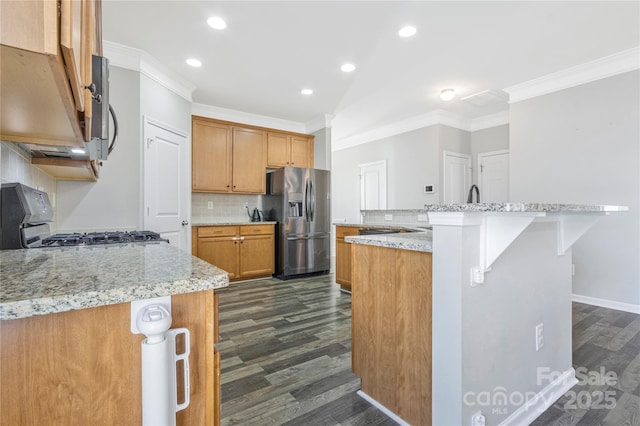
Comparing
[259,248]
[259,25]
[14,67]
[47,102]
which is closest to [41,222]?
[47,102]

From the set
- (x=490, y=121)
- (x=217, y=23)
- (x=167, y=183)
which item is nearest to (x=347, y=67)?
(x=217, y=23)

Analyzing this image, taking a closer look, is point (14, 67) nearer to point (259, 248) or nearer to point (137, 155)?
point (137, 155)

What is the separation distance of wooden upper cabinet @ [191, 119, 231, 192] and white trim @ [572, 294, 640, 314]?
4.63m

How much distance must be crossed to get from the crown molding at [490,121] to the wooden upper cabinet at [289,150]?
113 inches

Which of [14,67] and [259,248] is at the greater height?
[14,67]

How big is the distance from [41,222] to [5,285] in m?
1.32

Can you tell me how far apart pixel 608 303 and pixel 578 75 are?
248 cm

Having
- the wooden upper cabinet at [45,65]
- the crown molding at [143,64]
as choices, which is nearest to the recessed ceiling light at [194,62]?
the crown molding at [143,64]

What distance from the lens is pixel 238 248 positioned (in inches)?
172

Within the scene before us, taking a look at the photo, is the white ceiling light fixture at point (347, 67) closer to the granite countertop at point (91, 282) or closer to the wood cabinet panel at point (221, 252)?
the wood cabinet panel at point (221, 252)

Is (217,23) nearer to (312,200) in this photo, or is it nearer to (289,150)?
(289,150)

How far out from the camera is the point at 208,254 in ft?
13.6

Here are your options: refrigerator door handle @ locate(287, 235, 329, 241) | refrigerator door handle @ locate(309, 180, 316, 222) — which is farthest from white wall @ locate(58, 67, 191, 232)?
refrigerator door handle @ locate(309, 180, 316, 222)

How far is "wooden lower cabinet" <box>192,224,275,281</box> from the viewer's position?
4.12 metres
